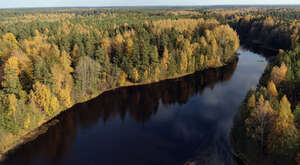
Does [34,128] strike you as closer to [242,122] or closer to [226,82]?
[242,122]

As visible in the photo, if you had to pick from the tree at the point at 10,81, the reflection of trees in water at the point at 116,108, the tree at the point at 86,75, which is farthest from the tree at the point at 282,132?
the tree at the point at 10,81

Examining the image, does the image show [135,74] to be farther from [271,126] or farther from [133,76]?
[271,126]

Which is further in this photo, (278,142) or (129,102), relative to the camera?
(129,102)

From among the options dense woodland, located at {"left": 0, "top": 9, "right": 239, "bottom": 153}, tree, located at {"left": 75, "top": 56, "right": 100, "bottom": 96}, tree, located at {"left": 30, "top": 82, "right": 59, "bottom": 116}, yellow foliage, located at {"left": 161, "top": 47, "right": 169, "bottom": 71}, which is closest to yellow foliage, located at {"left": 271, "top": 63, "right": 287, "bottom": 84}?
dense woodland, located at {"left": 0, "top": 9, "right": 239, "bottom": 153}

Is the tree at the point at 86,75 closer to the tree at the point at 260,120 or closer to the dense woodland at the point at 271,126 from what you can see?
the dense woodland at the point at 271,126

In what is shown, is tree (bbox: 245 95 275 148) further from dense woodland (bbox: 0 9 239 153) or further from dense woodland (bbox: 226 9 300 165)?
dense woodland (bbox: 0 9 239 153)

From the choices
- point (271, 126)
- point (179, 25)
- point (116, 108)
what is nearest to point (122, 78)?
point (116, 108)

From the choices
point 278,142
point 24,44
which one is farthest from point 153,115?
point 24,44

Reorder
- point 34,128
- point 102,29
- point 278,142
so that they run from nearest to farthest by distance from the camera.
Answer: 1. point 278,142
2. point 34,128
3. point 102,29
